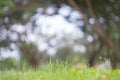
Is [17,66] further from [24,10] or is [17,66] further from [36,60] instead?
[36,60]

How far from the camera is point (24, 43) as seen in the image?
63.8 ft

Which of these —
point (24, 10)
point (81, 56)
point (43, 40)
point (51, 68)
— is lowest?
point (81, 56)

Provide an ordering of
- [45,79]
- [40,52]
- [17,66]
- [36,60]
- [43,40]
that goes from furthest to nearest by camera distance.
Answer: [43,40], [40,52], [36,60], [17,66], [45,79]

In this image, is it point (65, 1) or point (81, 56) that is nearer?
point (65, 1)

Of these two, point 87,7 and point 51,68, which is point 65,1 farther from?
point 51,68

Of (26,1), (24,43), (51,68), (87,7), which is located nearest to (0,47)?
(24,43)

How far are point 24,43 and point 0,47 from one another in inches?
66.6

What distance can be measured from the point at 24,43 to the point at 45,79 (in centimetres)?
1543

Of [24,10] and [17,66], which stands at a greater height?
[17,66]

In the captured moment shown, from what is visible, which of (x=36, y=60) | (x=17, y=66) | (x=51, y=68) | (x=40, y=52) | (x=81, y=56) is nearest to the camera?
(x=51, y=68)

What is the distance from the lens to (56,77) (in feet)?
13.9

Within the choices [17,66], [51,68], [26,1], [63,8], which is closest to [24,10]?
[26,1]

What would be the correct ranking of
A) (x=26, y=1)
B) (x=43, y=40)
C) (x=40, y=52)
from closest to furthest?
(x=26, y=1), (x=40, y=52), (x=43, y=40)

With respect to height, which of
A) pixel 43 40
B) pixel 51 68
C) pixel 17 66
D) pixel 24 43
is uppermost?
pixel 51 68
